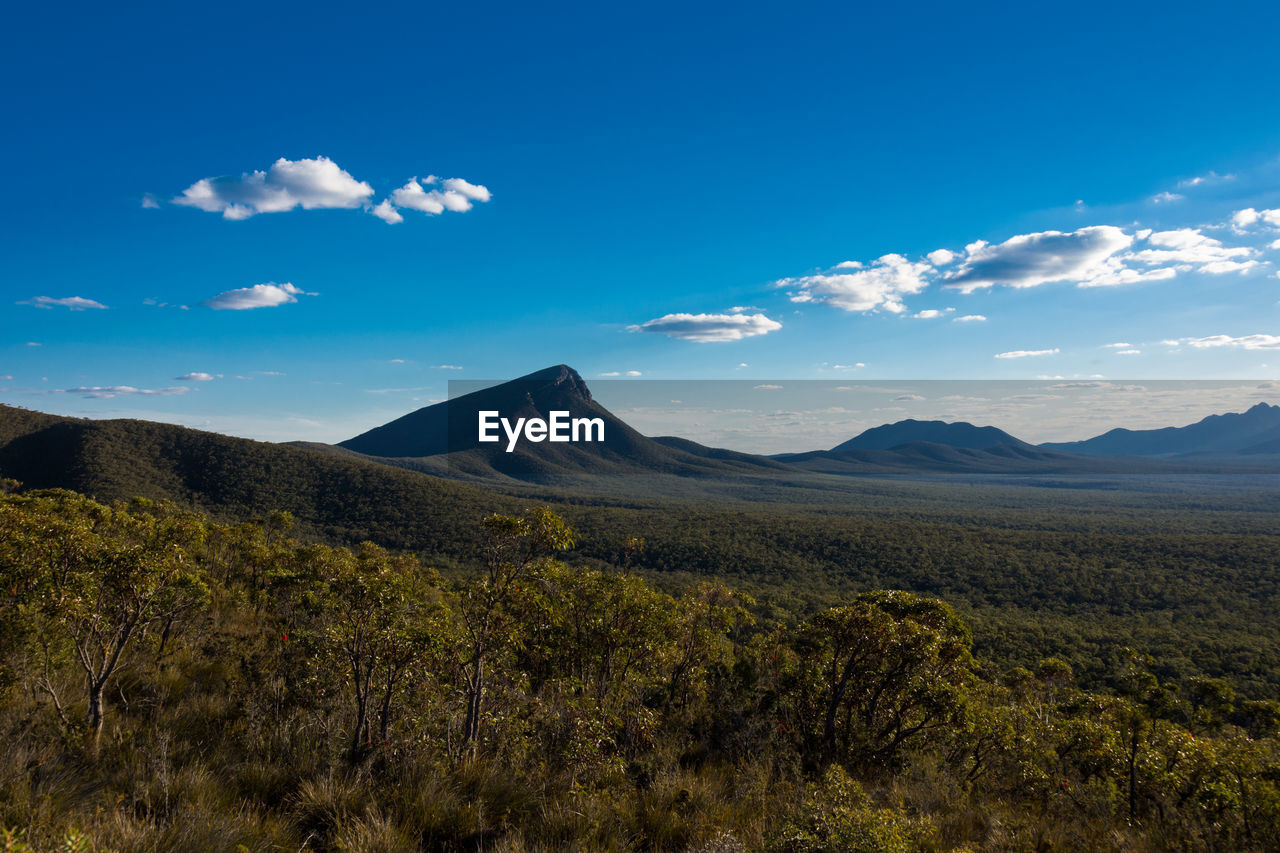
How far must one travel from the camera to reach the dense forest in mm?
5863

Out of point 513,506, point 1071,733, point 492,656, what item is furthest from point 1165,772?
point 513,506

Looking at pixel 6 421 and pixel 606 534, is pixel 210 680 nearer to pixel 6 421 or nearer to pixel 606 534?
pixel 606 534

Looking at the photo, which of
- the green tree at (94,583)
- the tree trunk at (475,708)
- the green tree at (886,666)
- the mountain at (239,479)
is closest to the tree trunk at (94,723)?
the green tree at (94,583)

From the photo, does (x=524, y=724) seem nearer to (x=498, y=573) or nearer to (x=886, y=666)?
(x=498, y=573)

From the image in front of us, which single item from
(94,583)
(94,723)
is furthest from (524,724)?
(94,583)

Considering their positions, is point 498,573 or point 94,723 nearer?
point 94,723

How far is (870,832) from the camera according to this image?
4.64 meters

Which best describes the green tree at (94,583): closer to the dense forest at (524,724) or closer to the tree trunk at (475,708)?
the dense forest at (524,724)

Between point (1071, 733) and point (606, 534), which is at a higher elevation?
point (1071, 733)

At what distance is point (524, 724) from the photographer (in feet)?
28.8

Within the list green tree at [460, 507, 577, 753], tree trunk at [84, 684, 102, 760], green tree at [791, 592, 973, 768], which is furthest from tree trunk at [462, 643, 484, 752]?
green tree at [791, 592, 973, 768]

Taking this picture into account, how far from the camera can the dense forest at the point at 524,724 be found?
5863 mm

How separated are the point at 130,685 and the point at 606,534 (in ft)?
300

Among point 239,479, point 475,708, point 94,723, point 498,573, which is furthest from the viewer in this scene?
point 239,479
